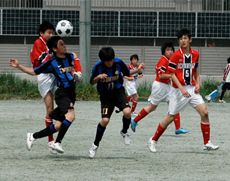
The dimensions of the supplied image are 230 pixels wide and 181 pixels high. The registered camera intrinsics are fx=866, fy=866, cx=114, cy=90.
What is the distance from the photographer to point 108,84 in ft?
42.9

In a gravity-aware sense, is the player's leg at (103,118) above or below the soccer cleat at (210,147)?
above

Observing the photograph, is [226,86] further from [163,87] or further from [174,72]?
[174,72]

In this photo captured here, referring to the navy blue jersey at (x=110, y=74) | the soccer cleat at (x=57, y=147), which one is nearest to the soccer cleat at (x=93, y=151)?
the soccer cleat at (x=57, y=147)

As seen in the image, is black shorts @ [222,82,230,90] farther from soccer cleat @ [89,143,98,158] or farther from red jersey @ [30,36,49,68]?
soccer cleat @ [89,143,98,158]

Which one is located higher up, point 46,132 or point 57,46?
point 57,46

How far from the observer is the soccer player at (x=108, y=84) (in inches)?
508

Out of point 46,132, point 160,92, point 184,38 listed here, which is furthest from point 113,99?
point 160,92

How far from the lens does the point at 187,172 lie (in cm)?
1116

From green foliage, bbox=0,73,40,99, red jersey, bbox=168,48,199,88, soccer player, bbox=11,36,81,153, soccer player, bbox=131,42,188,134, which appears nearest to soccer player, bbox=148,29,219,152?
red jersey, bbox=168,48,199,88

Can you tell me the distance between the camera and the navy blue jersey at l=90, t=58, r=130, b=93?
42.7 feet

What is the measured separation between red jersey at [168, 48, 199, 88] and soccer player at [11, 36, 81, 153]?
1577 millimetres

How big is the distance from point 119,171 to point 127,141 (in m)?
2.45

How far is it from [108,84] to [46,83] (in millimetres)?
1186

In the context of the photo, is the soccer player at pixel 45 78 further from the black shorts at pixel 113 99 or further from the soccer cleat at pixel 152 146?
the soccer cleat at pixel 152 146
